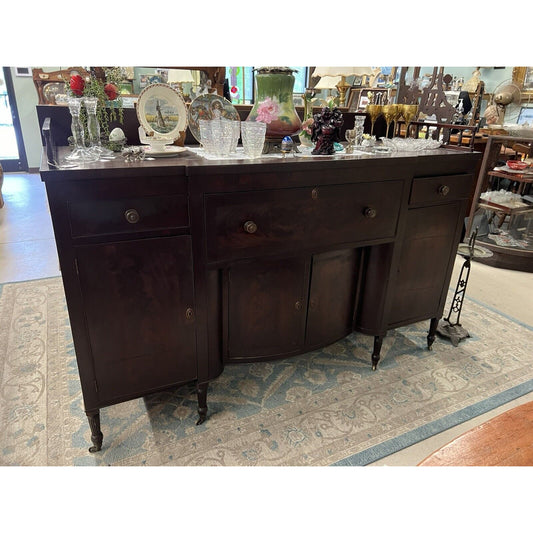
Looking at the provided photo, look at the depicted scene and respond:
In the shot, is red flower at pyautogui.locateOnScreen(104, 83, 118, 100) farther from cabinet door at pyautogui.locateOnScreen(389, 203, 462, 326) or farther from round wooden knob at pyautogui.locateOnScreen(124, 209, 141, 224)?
cabinet door at pyautogui.locateOnScreen(389, 203, 462, 326)

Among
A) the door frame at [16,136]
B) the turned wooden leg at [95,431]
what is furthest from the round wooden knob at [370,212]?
the door frame at [16,136]

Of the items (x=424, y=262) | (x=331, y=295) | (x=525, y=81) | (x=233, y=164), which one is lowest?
(x=331, y=295)

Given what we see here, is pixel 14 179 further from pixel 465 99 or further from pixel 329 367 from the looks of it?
pixel 465 99

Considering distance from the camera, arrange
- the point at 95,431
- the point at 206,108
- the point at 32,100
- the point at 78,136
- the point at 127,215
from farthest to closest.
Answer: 1. the point at 32,100
2. the point at 206,108
3. the point at 95,431
4. the point at 78,136
5. the point at 127,215

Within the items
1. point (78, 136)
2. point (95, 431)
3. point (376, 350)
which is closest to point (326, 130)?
point (78, 136)

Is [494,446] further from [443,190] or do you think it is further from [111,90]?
[111,90]

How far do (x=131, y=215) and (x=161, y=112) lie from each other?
455 mm

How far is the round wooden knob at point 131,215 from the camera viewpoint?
44.6 inches

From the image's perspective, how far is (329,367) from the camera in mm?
1898

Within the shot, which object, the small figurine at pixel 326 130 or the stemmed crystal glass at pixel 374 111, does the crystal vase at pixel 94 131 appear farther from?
the stemmed crystal glass at pixel 374 111

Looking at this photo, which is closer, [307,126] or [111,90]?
[111,90]

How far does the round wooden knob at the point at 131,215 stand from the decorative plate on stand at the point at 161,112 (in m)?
0.38

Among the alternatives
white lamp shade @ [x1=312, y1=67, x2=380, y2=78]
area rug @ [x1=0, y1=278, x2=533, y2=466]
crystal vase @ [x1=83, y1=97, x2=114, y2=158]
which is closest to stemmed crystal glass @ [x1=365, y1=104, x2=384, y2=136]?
white lamp shade @ [x1=312, y1=67, x2=380, y2=78]

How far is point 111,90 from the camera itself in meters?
1.34
